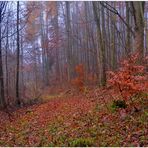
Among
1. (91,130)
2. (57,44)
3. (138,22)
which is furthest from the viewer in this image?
(57,44)

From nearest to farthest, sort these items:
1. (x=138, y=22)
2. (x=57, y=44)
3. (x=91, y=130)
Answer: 1. (x=91, y=130)
2. (x=138, y=22)
3. (x=57, y=44)

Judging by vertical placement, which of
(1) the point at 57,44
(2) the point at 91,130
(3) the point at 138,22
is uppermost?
(1) the point at 57,44

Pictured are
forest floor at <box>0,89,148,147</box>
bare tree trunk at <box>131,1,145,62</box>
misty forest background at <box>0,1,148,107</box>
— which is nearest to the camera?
forest floor at <box>0,89,148,147</box>

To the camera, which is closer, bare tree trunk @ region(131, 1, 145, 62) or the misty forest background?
bare tree trunk @ region(131, 1, 145, 62)

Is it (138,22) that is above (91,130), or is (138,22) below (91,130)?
above

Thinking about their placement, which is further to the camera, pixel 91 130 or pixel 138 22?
pixel 138 22

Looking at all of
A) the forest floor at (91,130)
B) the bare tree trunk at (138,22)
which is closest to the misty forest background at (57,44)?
the bare tree trunk at (138,22)

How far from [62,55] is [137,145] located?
1453 inches

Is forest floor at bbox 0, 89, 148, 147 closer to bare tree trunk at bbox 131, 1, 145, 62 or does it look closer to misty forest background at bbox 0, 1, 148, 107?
bare tree trunk at bbox 131, 1, 145, 62

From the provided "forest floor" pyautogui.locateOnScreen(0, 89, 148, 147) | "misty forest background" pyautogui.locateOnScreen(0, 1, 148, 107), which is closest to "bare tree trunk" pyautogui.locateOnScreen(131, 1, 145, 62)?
"forest floor" pyautogui.locateOnScreen(0, 89, 148, 147)

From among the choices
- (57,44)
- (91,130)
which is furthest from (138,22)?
(57,44)

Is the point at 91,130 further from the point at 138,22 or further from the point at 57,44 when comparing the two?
the point at 57,44

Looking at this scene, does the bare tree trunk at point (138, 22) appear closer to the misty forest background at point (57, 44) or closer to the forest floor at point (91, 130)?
the forest floor at point (91, 130)

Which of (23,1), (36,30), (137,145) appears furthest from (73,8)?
(137,145)
